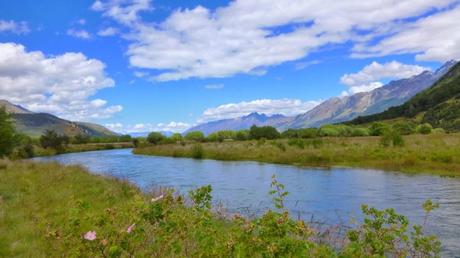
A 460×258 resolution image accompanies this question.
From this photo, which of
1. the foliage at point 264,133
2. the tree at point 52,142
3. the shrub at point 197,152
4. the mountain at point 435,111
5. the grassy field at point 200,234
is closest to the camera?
the grassy field at point 200,234

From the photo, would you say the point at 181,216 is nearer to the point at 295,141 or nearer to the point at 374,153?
the point at 374,153

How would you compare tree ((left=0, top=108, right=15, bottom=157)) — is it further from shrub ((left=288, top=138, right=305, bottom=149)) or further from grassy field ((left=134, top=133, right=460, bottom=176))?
shrub ((left=288, top=138, right=305, bottom=149))

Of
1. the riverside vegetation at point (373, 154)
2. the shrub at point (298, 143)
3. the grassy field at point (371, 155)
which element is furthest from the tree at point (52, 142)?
the shrub at point (298, 143)

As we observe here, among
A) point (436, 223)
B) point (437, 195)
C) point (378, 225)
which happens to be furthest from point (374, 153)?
point (378, 225)

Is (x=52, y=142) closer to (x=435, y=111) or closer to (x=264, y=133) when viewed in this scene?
(x=264, y=133)

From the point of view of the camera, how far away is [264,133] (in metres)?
107

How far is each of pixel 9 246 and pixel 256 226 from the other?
20.0ft

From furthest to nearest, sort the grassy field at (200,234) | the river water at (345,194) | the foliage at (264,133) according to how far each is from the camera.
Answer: the foliage at (264,133) < the river water at (345,194) < the grassy field at (200,234)

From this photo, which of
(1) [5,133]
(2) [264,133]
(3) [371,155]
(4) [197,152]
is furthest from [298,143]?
(2) [264,133]

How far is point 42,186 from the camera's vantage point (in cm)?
1958

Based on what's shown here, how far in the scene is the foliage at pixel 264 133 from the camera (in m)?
104

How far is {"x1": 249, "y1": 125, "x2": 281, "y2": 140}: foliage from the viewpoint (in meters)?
104

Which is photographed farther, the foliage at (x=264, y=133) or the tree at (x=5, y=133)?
the foliage at (x=264, y=133)

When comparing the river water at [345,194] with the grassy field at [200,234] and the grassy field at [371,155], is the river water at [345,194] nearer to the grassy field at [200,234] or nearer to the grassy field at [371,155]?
the grassy field at [371,155]
